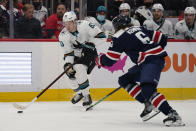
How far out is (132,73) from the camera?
5.08 meters

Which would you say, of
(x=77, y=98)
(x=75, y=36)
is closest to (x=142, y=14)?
(x=75, y=36)

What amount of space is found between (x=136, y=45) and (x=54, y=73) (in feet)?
8.13

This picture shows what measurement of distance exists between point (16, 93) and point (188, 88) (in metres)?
2.37

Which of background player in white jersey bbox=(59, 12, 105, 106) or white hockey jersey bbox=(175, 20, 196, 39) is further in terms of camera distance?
white hockey jersey bbox=(175, 20, 196, 39)

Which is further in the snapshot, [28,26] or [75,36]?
[28,26]

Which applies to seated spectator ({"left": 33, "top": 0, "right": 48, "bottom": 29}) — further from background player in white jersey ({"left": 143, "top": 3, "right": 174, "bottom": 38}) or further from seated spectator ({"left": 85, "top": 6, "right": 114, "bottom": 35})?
background player in white jersey ({"left": 143, "top": 3, "right": 174, "bottom": 38})

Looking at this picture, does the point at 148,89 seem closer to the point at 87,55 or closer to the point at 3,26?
the point at 87,55

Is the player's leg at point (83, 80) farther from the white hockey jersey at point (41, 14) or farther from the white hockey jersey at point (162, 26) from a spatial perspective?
the white hockey jersey at point (162, 26)

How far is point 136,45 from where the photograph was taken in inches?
191

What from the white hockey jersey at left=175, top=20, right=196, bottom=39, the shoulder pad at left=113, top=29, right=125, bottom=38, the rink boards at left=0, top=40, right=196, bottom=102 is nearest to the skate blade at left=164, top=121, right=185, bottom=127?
the shoulder pad at left=113, top=29, right=125, bottom=38

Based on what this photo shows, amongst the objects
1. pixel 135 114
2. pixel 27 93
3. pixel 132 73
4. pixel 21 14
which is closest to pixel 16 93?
pixel 27 93

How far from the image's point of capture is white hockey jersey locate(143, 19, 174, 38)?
7.62m

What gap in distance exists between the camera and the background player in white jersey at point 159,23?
7.63 m

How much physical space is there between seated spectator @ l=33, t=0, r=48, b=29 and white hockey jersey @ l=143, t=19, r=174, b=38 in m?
1.45
